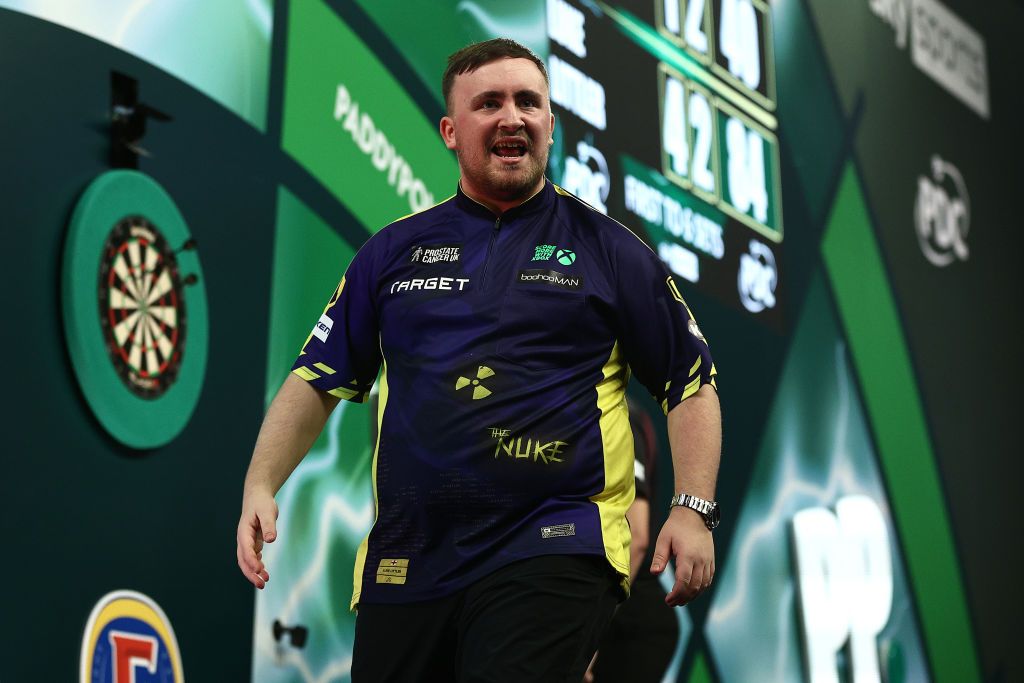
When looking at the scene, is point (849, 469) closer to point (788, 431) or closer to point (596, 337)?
point (788, 431)

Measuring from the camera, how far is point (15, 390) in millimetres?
3129

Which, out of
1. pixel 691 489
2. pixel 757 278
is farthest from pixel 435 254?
pixel 757 278

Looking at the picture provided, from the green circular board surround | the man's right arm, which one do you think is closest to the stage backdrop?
the green circular board surround

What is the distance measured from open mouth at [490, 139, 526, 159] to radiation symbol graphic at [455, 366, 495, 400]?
0.40 m

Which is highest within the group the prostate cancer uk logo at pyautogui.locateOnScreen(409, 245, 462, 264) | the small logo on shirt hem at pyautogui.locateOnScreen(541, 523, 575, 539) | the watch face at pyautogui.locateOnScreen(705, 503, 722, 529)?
the prostate cancer uk logo at pyautogui.locateOnScreen(409, 245, 462, 264)

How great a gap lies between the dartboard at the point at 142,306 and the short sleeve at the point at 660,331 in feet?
4.85

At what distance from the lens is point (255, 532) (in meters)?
2.30

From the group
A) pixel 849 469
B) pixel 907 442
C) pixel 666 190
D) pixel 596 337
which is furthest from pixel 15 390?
pixel 907 442

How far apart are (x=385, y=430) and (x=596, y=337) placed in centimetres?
39

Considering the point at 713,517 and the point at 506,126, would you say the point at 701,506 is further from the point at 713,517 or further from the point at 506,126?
the point at 506,126

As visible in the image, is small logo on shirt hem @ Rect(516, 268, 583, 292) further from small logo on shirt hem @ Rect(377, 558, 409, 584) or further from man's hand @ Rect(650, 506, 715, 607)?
small logo on shirt hem @ Rect(377, 558, 409, 584)

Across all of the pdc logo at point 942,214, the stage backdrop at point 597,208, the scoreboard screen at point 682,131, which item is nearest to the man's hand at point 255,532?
the stage backdrop at point 597,208

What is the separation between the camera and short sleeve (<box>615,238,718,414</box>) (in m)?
2.41

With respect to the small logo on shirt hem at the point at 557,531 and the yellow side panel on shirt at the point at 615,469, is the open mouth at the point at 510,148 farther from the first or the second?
Result: the small logo on shirt hem at the point at 557,531
